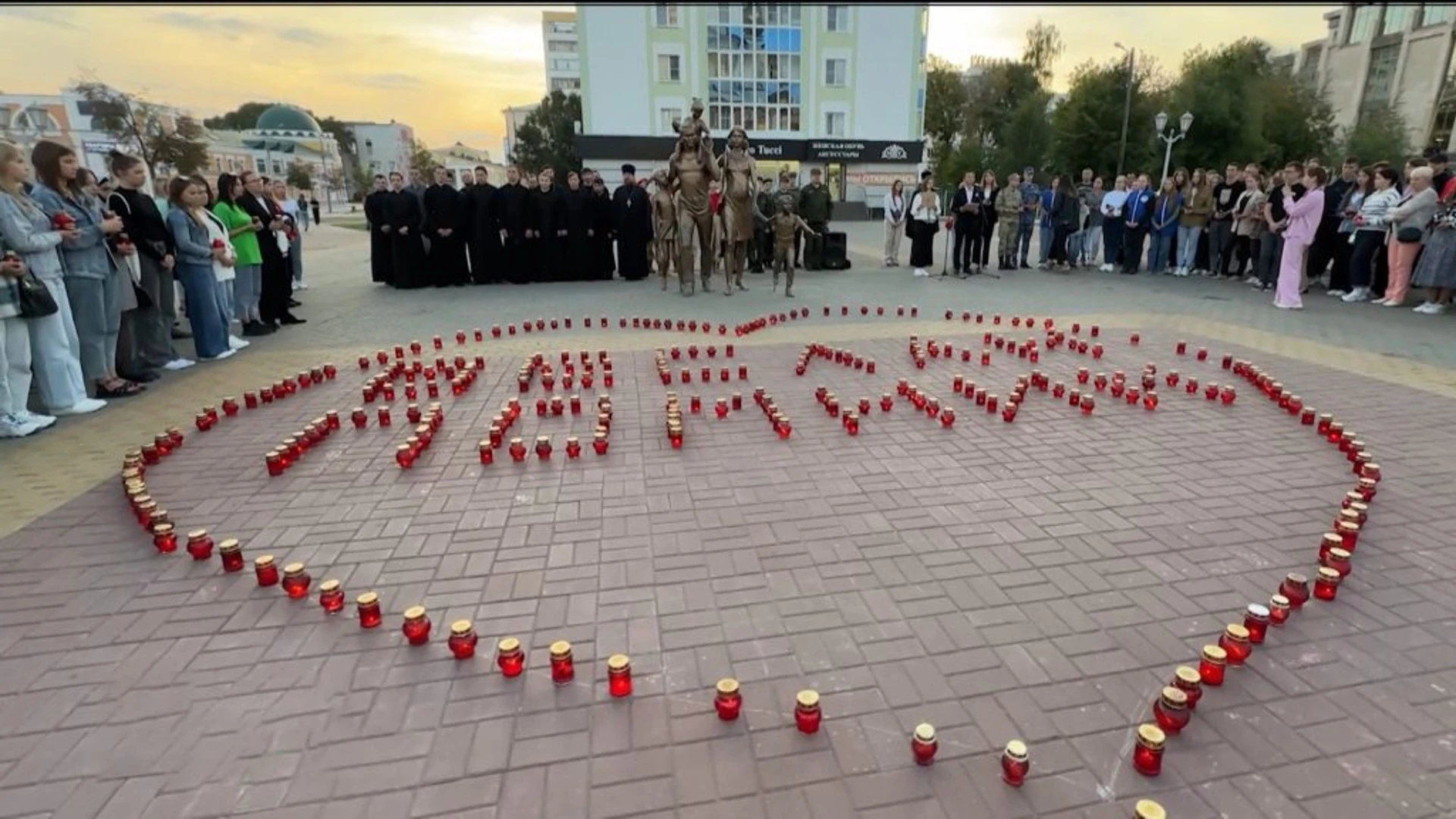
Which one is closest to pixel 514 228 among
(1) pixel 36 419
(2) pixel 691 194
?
(2) pixel 691 194

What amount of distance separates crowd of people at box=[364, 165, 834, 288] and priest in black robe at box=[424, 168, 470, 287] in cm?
2

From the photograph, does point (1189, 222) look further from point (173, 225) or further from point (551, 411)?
point (173, 225)

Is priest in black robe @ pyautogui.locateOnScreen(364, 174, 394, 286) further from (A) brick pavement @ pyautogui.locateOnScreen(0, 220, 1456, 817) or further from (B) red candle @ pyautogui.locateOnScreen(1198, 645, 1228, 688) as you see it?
(B) red candle @ pyautogui.locateOnScreen(1198, 645, 1228, 688)

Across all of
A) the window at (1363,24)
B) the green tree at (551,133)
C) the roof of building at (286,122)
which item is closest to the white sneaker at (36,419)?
the green tree at (551,133)

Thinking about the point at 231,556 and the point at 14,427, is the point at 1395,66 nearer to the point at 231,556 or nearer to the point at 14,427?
the point at 231,556

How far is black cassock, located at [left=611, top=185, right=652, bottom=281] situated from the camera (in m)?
15.3

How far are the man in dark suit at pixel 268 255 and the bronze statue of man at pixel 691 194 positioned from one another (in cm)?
612

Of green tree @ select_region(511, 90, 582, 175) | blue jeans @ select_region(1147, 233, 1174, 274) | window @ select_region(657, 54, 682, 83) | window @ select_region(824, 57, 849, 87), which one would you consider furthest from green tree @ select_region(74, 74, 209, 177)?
blue jeans @ select_region(1147, 233, 1174, 274)

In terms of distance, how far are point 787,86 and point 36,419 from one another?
1809 inches

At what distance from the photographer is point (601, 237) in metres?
15.6

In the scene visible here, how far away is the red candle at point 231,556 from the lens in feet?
12.9

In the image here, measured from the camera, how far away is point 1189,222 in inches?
592

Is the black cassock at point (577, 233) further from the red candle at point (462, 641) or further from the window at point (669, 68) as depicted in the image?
the window at point (669, 68)

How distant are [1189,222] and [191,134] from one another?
58.6 m
